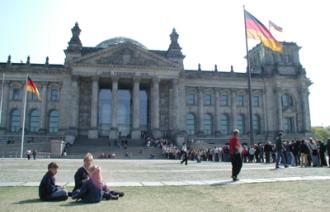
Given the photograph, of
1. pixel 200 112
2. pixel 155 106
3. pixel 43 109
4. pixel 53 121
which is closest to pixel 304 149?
pixel 155 106

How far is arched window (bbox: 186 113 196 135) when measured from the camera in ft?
213

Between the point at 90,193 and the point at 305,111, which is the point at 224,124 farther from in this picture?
the point at 90,193

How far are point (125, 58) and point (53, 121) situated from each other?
55.6ft

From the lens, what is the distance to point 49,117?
200ft

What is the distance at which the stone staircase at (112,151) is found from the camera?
4444cm

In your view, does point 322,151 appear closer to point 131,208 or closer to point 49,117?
point 131,208

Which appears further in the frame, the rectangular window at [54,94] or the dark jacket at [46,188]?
the rectangular window at [54,94]

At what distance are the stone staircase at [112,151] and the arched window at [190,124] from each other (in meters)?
16.4

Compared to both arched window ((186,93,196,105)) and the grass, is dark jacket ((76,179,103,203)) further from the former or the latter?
arched window ((186,93,196,105))

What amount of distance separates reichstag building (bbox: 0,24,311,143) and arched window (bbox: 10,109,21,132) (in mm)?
161

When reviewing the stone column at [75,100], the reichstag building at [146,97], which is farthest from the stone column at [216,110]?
the stone column at [75,100]

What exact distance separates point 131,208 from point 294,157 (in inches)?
792

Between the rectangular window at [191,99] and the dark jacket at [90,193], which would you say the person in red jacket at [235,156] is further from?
the rectangular window at [191,99]

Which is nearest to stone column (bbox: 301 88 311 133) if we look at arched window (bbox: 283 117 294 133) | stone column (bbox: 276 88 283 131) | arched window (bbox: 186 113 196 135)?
arched window (bbox: 283 117 294 133)
